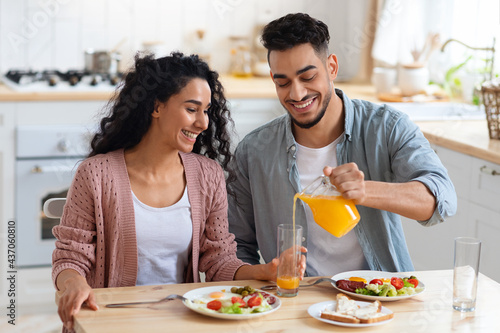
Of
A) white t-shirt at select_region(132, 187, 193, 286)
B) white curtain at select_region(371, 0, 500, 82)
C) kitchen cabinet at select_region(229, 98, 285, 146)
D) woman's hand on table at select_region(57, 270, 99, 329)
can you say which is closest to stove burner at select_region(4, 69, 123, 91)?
kitchen cabinet at select_region(229, 98, 285, 146)

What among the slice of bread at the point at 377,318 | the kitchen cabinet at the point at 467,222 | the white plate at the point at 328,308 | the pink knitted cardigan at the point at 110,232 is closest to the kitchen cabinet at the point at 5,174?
the pink knitted cardigan at the point at 110,232

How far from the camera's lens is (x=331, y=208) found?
1.58m

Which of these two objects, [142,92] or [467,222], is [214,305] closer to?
[142,92]

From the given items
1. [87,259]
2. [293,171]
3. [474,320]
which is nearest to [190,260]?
[87,259]

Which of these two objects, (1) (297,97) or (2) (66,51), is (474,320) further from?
(2) (66,51)

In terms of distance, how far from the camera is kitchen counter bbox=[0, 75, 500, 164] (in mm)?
2766

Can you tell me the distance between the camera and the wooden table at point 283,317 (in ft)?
4.61

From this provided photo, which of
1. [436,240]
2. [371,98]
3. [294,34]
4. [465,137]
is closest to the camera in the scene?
[294,34]

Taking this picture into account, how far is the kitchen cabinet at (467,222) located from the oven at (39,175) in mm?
1603

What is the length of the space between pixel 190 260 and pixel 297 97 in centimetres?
53

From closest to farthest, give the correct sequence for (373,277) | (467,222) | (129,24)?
(373,277)
(467,222)
(129,24)

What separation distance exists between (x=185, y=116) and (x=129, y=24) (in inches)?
93.3

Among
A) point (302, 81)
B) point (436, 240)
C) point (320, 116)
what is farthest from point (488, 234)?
point (302, 81)

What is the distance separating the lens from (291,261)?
5.06 feet
